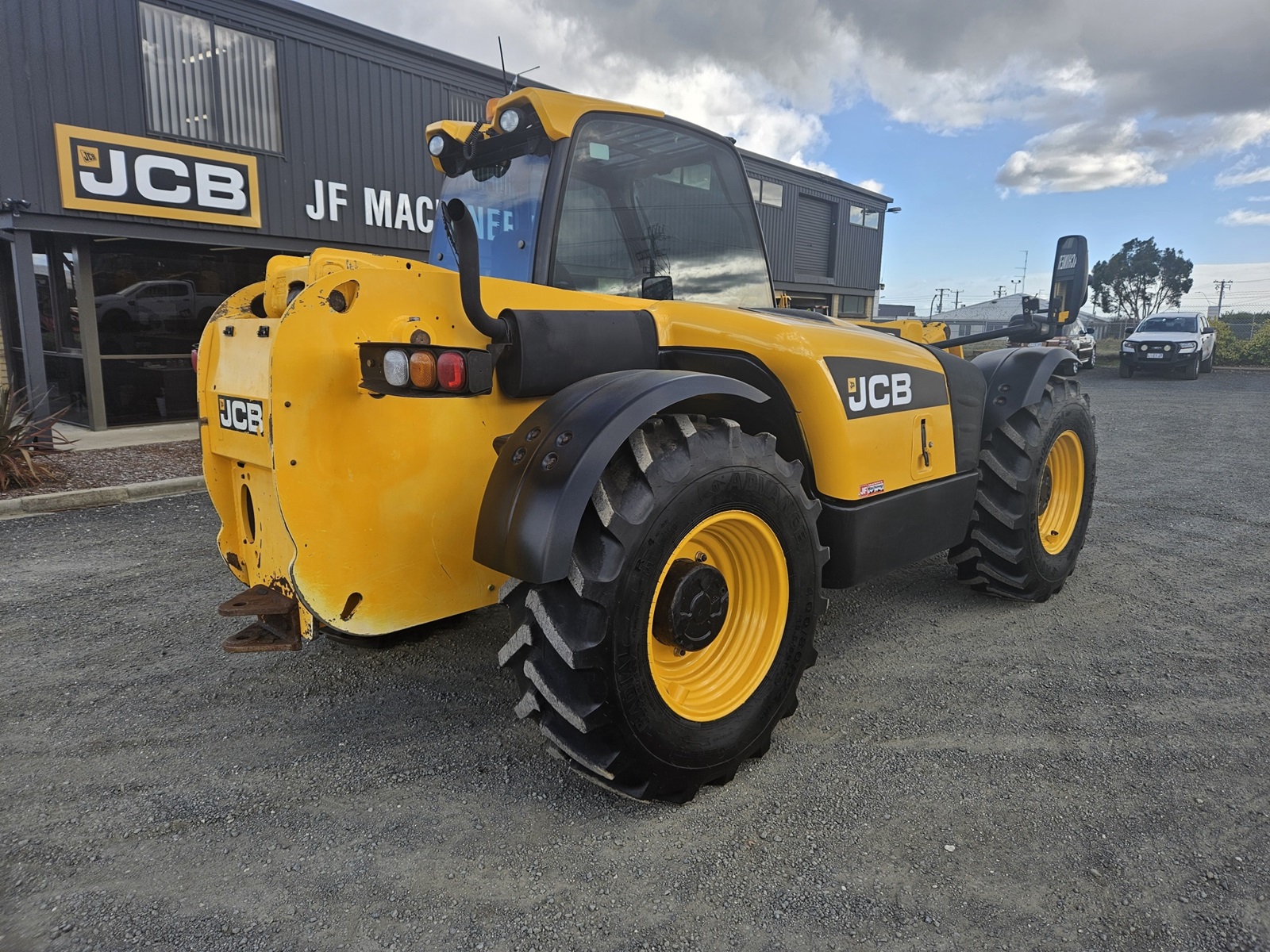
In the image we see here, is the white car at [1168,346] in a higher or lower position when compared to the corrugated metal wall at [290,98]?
lower

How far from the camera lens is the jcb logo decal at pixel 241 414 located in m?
2.54

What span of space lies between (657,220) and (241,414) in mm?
1783

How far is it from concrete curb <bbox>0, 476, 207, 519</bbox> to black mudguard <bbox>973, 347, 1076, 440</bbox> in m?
6.04

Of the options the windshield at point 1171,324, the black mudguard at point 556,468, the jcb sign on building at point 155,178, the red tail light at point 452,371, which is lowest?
the black mudguard at point 556,468

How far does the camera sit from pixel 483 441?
2572 mm

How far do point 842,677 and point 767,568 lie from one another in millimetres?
990

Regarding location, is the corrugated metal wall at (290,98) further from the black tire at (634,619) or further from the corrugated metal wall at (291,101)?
the black tire at (634,619)

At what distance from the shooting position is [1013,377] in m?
4.39

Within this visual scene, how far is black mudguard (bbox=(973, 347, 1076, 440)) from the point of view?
4.30 meters

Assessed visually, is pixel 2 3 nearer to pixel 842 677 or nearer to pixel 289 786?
pixel 289 786

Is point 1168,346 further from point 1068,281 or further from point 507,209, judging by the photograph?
point 507,209

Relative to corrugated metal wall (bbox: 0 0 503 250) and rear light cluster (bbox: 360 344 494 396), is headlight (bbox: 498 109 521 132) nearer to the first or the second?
rear light cluster (bbox: 360 344 494 396)

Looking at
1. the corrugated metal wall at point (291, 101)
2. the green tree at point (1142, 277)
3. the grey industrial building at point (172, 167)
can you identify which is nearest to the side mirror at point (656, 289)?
the grey industrial building at point (172, 167)

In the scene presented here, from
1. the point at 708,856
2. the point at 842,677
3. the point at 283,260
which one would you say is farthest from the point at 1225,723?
the point at 283,260
